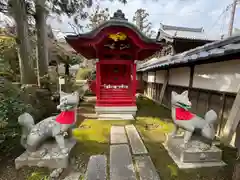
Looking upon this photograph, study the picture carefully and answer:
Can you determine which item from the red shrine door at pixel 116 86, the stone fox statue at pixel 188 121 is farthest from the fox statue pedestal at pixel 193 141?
the red shrine door at pixel 116 86

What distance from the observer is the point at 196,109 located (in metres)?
4.96

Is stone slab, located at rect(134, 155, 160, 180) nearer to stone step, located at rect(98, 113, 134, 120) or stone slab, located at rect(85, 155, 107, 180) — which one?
stone slab, located at rect(85, 155, 107, 180)

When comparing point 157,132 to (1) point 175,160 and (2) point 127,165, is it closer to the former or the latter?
(1) point 175,160

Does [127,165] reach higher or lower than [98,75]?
lower

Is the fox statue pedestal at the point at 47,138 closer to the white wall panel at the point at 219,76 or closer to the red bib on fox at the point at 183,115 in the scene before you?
the red bib on fox at the point at 183,115

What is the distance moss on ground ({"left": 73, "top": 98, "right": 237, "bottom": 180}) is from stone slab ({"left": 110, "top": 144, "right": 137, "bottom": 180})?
9.4 inches

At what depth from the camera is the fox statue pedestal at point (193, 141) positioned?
8.16ft

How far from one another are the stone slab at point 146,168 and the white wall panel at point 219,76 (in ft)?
8.60

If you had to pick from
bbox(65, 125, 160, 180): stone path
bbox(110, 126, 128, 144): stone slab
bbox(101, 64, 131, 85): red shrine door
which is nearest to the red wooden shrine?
bbox(101, 64, 131, 85): red shrine door

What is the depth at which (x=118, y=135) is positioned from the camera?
3848mm

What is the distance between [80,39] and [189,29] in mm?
14341

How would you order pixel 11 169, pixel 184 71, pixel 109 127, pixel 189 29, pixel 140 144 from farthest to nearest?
pixel 189 29 < pixel 184 71 < pixel 109 127 < pixel 140 144 < pixel 11 169

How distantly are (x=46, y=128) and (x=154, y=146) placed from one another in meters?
2.26

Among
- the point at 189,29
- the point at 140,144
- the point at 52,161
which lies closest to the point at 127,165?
the point at 140,144
